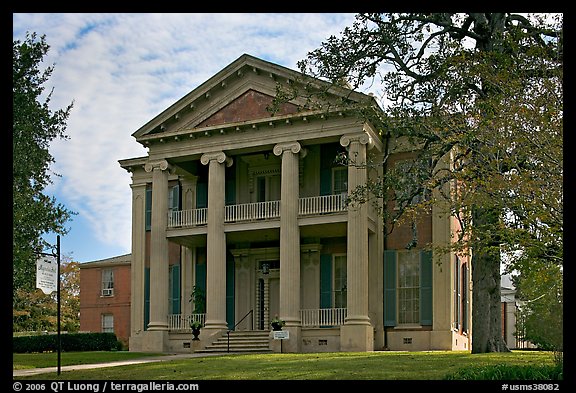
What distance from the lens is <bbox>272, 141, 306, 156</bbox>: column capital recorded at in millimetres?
26016

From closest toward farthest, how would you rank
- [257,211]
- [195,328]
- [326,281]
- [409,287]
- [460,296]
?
[409,287], [195,328], [326,281], [257,211], [460,296]

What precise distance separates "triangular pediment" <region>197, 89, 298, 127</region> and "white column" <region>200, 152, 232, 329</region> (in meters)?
1.25

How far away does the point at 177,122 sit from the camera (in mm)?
28422

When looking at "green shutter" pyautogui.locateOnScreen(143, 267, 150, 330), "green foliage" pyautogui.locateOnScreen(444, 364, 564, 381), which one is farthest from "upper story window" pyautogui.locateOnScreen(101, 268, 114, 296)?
"green foliage" pyautogui.locateOnScreen(444, 364, 564, 381)

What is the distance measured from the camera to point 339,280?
2739cm

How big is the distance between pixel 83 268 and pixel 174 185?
37.7 ft

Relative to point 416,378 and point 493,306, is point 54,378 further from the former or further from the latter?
point 493,306

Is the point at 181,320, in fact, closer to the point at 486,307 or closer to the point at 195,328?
the point at 195,328

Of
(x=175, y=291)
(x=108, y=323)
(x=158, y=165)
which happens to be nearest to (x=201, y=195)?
(x=158, y=165)

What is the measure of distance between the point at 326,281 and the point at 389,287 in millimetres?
2290

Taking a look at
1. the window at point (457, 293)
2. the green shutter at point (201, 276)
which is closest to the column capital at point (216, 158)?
the green shutter at point (201, 276)

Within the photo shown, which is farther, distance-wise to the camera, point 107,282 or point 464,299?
point 107,282

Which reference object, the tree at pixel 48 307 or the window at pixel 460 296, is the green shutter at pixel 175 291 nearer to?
the tree at pixel 48 307

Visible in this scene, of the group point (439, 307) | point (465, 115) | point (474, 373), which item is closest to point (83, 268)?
point (439, 307)
